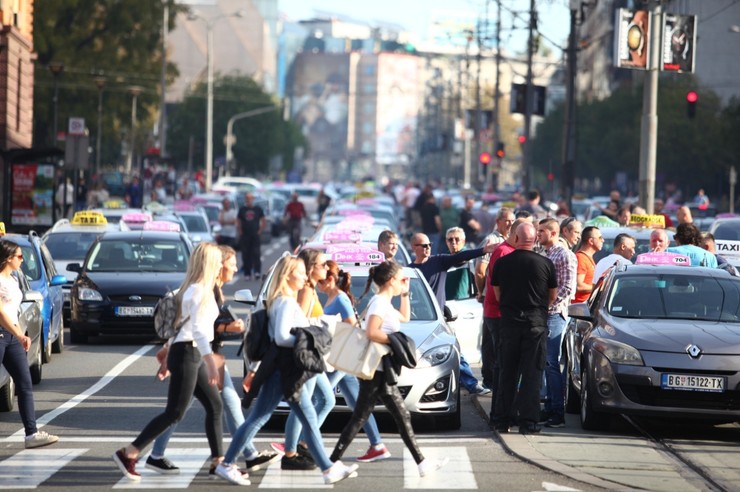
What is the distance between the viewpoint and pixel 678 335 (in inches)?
496

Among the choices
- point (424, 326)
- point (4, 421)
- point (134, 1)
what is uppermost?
point (134, 1)

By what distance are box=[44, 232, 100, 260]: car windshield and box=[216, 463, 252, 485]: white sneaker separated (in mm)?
14947

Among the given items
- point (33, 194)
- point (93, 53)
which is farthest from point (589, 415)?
point (93, 53)

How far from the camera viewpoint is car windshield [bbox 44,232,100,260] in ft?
81.4

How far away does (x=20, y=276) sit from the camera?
15.4 m

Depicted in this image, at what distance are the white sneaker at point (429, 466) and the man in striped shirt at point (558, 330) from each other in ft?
7.54

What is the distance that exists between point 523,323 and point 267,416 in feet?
9.16

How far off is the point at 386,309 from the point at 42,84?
175ft

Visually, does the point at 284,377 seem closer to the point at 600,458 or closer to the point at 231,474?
the point at 231,474

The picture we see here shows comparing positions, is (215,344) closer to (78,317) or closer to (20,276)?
(20,276)

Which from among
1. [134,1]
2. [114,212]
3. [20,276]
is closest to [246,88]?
[134,1]

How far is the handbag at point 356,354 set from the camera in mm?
10211

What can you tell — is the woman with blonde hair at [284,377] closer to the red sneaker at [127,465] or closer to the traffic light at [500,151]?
the red sneaker at [127,465]

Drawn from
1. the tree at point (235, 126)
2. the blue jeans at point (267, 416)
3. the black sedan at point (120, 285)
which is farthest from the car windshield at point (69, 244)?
the tree at point (235, 126)
